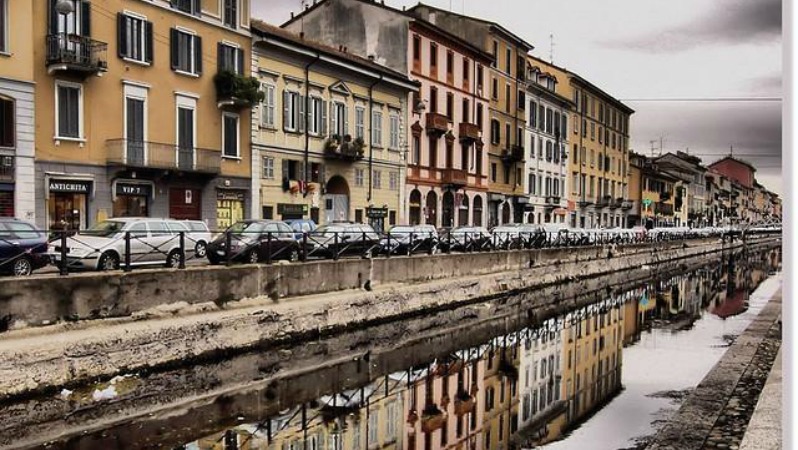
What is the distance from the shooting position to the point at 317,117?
63.1 ft

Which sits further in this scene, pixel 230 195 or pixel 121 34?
pixel 230 195

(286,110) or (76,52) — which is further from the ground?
(76,52)

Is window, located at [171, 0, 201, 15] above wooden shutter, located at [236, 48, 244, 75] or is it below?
above

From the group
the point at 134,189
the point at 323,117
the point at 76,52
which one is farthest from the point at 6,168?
the point at 323,117

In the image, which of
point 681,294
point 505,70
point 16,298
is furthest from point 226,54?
point 505,70

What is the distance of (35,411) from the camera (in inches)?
245

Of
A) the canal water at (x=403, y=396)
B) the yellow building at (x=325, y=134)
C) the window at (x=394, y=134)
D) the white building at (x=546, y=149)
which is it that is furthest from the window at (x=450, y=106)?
the canal water at (x=403, y=396)

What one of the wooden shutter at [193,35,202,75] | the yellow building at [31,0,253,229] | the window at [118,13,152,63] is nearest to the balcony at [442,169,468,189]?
the yellow building at [31,0,253,229]

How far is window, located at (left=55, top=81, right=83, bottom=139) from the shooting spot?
13.0m

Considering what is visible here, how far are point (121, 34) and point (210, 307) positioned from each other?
7954 mm

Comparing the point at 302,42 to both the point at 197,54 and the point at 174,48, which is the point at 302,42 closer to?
the point at 197,54

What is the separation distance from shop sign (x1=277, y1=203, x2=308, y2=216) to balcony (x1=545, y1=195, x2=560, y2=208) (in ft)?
59.1

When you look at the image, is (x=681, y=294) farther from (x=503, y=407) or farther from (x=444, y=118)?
(x=503, y=407)

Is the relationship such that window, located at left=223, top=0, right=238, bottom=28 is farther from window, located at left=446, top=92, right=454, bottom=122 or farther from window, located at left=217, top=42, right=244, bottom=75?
window, located at left=446, top=92, right=454, bottom=122
